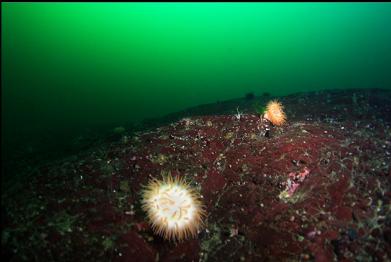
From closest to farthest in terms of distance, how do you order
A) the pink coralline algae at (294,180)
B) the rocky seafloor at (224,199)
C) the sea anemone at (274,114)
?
1. the rocky seafloor at (224,199)
2. the pink coralline algae at (294,180)
3. the sea anemone at (274,114)

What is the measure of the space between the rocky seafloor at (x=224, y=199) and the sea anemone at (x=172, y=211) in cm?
18

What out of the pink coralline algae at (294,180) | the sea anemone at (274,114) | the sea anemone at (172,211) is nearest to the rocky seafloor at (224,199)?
the pink coralline algae at (294,180)

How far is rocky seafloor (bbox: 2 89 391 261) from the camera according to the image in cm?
487

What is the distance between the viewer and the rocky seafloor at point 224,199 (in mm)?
4871

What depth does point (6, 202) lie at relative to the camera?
533 centimetres

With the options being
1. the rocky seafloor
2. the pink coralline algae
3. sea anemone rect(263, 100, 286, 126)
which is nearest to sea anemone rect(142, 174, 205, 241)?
the rocky seafloor

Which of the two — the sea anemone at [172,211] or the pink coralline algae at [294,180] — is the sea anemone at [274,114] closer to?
the pink coralline algae at [294,180]

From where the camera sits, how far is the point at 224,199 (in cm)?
576

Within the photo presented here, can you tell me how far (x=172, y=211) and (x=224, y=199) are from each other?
1222mm

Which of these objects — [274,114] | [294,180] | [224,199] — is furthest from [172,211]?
[274,114]

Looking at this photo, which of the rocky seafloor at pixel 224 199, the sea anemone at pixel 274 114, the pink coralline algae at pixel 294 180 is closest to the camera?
the rocky seafloor at pixel 224 199

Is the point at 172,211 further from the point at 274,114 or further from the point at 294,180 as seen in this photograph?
the point at 274,114

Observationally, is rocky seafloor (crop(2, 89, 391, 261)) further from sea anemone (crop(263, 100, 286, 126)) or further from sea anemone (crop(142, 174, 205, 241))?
sea anemone (crop(263, 100, 286, 126))

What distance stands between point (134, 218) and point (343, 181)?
13.4ft
